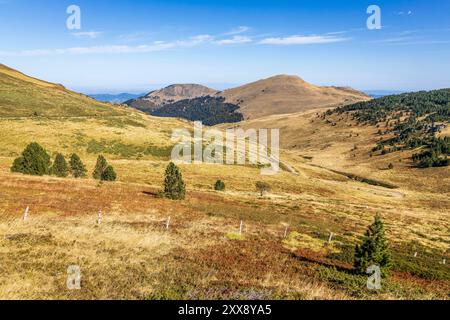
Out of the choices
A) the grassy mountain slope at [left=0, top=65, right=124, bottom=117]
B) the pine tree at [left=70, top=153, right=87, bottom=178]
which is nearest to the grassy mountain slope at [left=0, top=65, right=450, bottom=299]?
the pine tree at [left=70, top=153, right=87, bottom=178]

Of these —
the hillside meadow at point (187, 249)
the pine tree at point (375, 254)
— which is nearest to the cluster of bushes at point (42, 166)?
the hillside meadow at point (187, 249)

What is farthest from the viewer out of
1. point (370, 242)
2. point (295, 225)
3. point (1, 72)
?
point (1, 72)

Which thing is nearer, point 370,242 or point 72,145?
point 370,242

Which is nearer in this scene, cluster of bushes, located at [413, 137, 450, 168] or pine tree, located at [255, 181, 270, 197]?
pine tree, located at [255, 181, 270, 197]

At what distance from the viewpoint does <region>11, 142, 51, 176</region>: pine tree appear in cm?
4978

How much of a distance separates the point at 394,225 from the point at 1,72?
20736cm

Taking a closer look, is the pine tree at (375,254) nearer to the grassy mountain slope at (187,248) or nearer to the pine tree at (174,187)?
the grassy mountain slope at (187,248)

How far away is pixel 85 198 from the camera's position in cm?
3634

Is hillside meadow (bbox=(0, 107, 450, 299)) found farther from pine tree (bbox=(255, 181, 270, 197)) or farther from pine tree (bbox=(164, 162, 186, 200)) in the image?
pine tree (bbox=(255, 181, 270, 197))

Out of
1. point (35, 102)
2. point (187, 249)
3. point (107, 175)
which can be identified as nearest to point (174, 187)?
point (107, 175)

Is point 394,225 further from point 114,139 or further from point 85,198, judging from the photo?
point 114,139

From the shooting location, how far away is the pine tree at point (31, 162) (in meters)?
49.8

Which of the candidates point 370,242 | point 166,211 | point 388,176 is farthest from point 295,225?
point 388,176

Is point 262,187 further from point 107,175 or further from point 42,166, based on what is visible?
point 42,166
